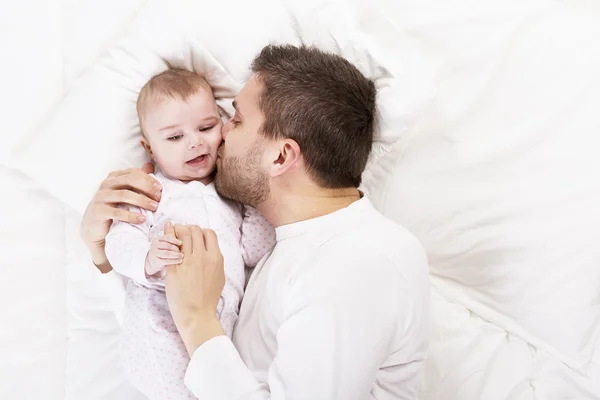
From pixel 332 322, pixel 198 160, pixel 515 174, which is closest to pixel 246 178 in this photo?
pixel 198 160

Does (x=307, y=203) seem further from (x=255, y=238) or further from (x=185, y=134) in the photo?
(x=185, y=134)

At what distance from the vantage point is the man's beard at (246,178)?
4.91ft

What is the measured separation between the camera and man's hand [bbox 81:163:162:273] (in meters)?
1.49

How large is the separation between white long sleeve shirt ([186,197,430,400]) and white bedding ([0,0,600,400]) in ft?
0.96

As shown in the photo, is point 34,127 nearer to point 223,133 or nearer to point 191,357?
point 223,133

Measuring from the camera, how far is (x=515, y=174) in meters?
1.56

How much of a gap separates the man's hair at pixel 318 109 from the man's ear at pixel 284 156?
0.02m

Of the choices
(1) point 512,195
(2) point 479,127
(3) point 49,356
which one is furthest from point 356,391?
(3) point 49,356

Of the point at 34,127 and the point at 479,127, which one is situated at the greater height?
the point at 479,127

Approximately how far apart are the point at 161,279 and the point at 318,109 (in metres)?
0.59

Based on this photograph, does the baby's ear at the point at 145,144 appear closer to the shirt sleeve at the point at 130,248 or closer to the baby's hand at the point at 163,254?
the shirt sleeve at the point at 130,248

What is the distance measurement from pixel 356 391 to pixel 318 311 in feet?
0.63

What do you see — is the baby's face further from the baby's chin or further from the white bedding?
the white bedding

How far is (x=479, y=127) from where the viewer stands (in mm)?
1613
